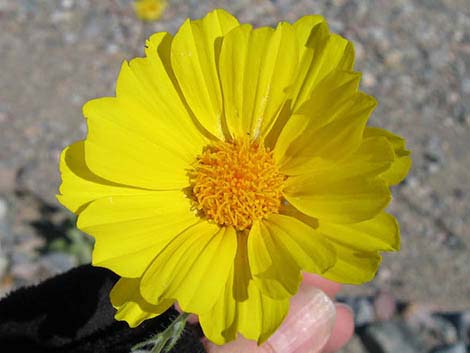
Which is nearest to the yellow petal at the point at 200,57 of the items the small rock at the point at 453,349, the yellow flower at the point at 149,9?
the small rock at the point at 453,349

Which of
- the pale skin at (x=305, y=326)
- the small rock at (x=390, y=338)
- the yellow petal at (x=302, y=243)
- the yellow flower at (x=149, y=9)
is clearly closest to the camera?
the yellow petal at (x=302, y=243)

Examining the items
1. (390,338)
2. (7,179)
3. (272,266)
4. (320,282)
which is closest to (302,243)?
(272,266)

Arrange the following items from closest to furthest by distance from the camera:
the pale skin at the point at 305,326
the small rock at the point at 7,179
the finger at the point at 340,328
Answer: the pale skin at the point at 305,326
the finger at the point at 340,328
the small rock at the point at 7,179

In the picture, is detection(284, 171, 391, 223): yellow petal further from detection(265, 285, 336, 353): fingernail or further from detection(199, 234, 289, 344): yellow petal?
detection(265, 285, 336, 353): fingernail

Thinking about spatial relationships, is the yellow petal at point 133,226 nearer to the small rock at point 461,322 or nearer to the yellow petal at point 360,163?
the yellow petal at point 360,163

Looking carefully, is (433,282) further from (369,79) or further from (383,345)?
(369,79)

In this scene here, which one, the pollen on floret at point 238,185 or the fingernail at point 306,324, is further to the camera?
the fingernail at point 306,324
